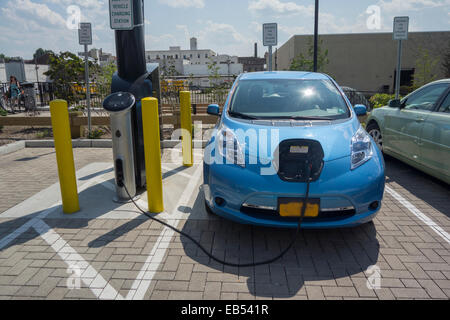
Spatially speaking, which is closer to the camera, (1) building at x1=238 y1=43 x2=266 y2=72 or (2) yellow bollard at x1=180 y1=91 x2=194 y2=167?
(2) yellow bollard at x1=180 y1=91 x2=194 y2=167

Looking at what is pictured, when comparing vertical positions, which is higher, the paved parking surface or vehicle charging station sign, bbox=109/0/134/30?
vehicle charging station sign, bbox=109/0/134/30

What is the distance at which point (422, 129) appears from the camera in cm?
521

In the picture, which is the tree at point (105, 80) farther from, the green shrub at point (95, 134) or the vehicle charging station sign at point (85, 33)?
the vehicle charging station sign at point (85, 33)

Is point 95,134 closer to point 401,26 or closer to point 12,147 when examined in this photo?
point 12,147

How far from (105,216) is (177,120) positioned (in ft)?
17.0

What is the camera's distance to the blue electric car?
3213mm

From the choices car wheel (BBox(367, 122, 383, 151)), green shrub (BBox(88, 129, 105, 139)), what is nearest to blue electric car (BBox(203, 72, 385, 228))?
car wheel (BBox(367, 122, 383, 151))

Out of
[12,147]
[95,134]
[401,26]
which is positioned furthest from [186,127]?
[401,26]

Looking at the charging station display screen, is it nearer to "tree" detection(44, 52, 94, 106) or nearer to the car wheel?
the car wheel

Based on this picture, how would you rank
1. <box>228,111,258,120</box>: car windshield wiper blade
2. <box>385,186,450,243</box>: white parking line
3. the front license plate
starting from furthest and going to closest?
<box>228,111,258,120</box>: car windshield wiper blade < <box>385,186,450,243</box>: white parking line < the front license plate

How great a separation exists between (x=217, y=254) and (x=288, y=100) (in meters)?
2.21

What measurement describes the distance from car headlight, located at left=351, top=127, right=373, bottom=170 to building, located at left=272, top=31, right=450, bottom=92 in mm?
27182
